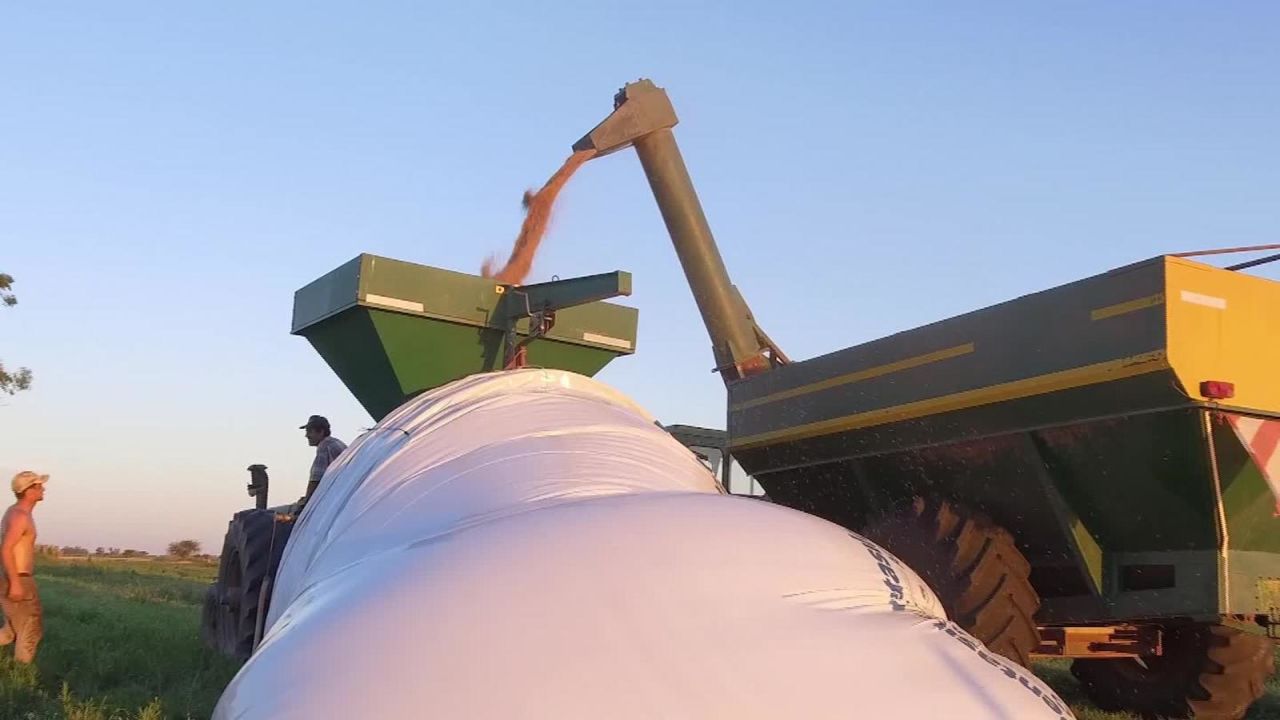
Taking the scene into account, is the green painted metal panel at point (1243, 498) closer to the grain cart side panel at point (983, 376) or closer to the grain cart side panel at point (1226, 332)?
the grain cart side panel at point (1226, 332)

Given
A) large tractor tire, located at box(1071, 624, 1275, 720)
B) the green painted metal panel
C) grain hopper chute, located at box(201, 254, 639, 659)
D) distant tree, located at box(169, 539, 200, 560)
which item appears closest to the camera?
the green painted metal panel

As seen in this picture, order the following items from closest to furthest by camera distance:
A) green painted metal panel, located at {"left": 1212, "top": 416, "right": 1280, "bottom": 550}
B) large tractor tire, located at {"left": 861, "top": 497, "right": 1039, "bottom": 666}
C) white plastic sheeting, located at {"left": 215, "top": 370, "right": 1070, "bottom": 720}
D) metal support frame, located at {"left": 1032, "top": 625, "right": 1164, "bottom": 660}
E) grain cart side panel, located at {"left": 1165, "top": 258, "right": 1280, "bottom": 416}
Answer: white plastic sheeting, located at {"left": 215, "top": 370, "right": 1070, "bottom": 720}, grain cart side panel, located at {"left": 1165, "top": 258, "right": 1280, "bottom": 416}, green painted metal panel, located at {"left": 1212, "top": 416, "right": 1280, "bottom": 550}, large tractor tire, located at {"left": 861, "top": 497, "right": 1039, "bottom": 666}, metal support frame, located at {"left": 1032, "top": 625, "right": 1164, "bottom": 660}

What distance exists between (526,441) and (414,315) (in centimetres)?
514

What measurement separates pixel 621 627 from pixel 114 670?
563 cm

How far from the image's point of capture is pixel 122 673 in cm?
667

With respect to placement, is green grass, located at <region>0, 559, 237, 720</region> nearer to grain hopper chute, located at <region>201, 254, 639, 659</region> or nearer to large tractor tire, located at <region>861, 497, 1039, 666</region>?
grain hopper chute, located at <region>201, 254, 639, 659</region>

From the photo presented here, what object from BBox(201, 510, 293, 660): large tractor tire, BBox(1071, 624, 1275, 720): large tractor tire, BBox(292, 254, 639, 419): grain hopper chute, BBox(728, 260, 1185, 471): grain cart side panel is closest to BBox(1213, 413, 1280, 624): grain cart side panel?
BBox(728, 260, 1185, 471): grain cart side panel

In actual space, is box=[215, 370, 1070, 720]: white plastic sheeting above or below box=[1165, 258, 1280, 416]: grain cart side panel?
below

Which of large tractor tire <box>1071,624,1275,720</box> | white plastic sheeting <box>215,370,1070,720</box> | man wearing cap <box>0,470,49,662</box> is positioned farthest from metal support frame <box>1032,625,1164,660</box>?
man wearing cap <box>0,470,49,662</box>

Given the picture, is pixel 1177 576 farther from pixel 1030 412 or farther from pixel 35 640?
pixel 35 640

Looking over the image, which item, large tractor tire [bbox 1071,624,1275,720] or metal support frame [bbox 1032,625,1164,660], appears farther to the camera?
large tractor tire [bbox 1071,624,1275,720]

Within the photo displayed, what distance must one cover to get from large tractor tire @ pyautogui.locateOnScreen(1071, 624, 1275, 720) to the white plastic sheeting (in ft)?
13.7

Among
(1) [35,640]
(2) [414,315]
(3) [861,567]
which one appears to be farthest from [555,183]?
(3) [861,567]

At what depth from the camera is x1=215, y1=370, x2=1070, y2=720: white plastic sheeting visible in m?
2.08
